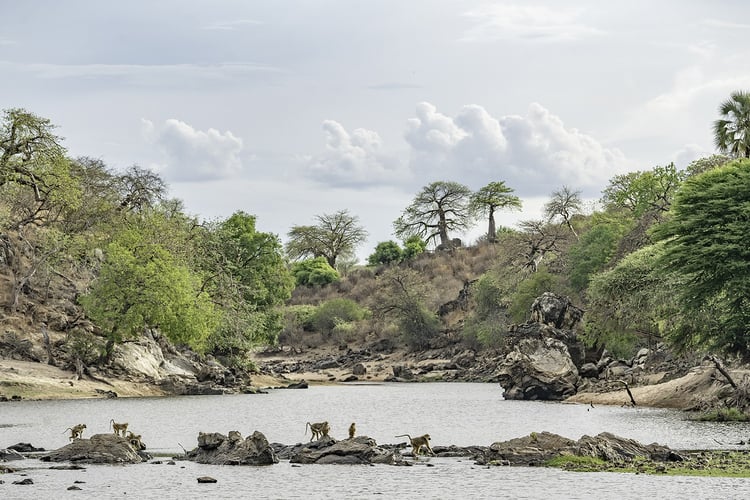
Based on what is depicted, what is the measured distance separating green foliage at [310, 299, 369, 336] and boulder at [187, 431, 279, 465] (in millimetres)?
81901

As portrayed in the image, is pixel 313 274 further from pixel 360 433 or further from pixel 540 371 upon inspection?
pixel 360 433

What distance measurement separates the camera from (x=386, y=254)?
148 m

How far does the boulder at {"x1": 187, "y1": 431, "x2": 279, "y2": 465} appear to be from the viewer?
99.4ft

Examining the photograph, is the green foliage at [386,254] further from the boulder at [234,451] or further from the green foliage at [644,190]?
the boulder at [234,451]

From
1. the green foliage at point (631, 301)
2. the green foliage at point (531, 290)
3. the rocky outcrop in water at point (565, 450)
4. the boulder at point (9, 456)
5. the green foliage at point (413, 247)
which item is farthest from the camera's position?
the green foliage at point (413, 247)

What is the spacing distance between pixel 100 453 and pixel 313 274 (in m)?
109

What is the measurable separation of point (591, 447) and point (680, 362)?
30.0 metres

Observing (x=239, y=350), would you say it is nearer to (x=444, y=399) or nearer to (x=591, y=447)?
(x=444, y=399)

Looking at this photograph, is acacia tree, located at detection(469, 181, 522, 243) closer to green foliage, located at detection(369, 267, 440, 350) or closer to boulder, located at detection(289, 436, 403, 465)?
green foliage, located at detection(369, 267, 440, 350)

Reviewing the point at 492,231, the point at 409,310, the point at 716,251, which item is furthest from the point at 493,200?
the point at 716,251

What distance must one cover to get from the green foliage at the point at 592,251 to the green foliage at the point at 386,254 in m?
64.7

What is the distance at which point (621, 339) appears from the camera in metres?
64.1

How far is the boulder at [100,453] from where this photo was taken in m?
30.8

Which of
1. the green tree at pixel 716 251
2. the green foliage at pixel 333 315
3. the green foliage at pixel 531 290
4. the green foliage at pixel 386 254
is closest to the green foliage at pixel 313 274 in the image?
the green foliage at pixel 386 254
